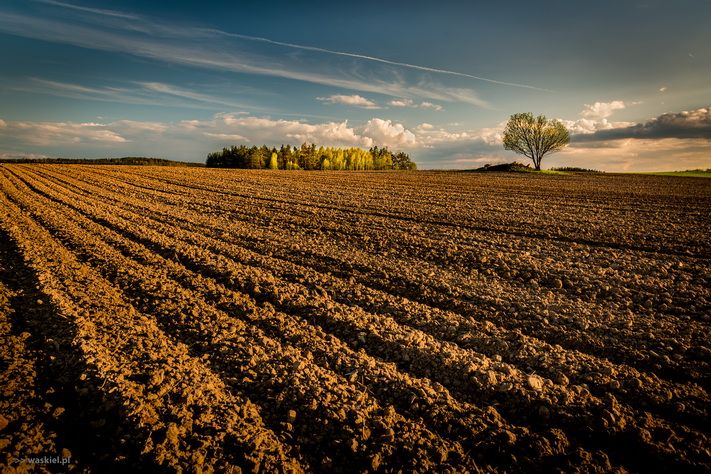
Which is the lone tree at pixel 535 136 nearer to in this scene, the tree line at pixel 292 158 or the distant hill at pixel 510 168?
the distant hill at pixel 510 168

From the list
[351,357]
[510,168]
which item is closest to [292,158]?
[510,168]

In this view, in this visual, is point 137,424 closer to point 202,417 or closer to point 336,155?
point 202,417

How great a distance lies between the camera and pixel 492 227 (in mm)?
12695

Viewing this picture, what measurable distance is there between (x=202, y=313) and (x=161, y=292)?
1284 millimetres

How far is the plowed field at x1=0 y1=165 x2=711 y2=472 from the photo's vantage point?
3146 mm

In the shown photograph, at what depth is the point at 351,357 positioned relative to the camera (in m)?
4.43

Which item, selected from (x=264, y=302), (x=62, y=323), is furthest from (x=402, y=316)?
(x=62, y=323)

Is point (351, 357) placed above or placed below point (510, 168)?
below

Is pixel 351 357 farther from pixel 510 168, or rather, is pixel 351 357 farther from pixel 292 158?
pixel 292 158

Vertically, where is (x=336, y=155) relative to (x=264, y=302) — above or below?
above

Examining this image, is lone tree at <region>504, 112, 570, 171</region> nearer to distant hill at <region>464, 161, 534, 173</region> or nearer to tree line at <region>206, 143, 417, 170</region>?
distant hill at <region>464, 161, 534, 173</region>

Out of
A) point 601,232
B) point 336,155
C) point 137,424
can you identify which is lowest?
point 137,424

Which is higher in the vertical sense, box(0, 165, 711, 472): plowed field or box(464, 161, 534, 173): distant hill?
box(464, 161, 534, 173): distant hill

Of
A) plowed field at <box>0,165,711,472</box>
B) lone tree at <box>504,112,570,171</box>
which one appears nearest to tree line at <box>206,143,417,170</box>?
lone tree at <box>504,112,570,171</box>
